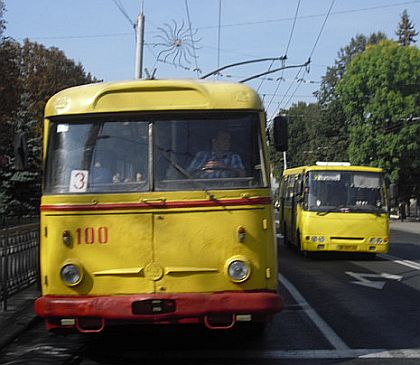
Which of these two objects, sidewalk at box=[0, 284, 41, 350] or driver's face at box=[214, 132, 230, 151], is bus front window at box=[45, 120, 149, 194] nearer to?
driver's face at box=[214, 132, 230, 151]

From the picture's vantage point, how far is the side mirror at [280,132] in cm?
827

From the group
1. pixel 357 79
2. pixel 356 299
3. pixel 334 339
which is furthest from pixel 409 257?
pixel 357 79

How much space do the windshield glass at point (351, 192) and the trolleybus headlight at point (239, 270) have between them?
11448 millimetres

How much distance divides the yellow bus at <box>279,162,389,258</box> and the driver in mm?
11253

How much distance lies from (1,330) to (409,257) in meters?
13.7

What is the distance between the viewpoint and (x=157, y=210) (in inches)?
284

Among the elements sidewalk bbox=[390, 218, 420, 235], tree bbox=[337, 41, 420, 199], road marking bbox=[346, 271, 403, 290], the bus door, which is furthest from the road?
tree bbox=[337, 41, 420, 199]

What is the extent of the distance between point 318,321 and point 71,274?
12.7 ft

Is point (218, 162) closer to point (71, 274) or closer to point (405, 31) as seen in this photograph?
point (71, 274)

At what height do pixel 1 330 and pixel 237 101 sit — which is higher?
pixel 237 101

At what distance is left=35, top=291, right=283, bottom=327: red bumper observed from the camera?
7031 millimetres

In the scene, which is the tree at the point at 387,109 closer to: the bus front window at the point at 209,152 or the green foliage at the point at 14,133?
the green foliage at the point at 14,133

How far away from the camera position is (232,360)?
763 cm

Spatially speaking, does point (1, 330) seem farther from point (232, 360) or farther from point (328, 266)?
point (328, 266)
